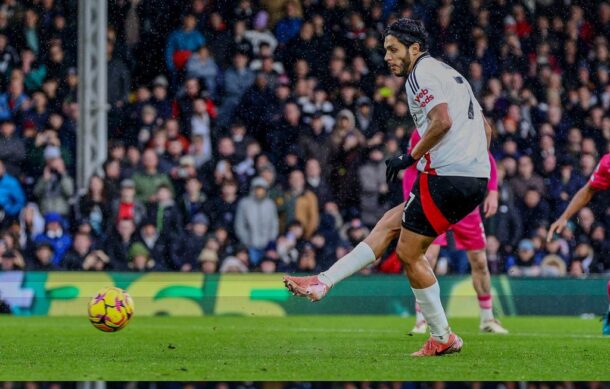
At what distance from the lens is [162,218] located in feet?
59.7

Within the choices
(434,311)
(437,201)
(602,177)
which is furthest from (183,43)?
(434,311)

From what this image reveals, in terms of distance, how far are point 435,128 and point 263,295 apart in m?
8.13

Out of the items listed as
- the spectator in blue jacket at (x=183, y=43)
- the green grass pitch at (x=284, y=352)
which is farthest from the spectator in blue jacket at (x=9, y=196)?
the green grass pitch at (x=284, y=352)

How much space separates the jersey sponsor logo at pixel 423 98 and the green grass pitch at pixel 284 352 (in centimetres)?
191

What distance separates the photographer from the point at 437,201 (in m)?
9.32

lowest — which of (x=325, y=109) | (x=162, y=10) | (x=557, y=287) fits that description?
(x=557, y=287)

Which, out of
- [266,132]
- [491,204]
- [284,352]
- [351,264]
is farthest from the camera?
[266,132]

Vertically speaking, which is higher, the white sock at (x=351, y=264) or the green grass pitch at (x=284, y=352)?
the white sock at (x=351, y=264)

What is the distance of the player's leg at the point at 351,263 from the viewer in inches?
364

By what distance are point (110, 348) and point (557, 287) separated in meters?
8.47

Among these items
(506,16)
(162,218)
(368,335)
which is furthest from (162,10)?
(368,335)

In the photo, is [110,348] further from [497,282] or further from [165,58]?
[165,58]

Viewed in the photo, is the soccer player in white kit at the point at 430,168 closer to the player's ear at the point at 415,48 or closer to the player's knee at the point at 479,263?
the player's ear at the point at 415,48

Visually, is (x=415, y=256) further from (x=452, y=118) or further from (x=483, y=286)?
(x=483, y=286)
